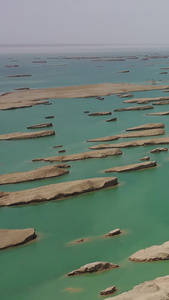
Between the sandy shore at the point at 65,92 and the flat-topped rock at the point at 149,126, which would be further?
the sandy shore at the point at 65,92

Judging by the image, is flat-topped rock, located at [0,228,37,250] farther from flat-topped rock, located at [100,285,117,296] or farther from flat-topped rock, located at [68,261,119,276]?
flat-topped rock, located at [100,285,117,296]

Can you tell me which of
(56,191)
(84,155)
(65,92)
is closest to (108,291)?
(56,191)

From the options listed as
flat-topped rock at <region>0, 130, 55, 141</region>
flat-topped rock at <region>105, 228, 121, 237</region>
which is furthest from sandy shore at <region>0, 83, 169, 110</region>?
flat-topped rock at <region>105, 228, 121, 237</region>

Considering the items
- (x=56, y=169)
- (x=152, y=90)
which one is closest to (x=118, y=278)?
(x=56, y=169)

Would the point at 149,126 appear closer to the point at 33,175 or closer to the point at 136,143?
the point at 136,143

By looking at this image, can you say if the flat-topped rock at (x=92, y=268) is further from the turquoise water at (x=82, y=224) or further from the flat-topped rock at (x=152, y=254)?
the flat-topped rock at (x=152, y=254)

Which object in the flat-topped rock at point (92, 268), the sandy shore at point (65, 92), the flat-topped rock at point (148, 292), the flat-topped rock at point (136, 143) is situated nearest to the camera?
the flat-topped rock at point (148, 292)

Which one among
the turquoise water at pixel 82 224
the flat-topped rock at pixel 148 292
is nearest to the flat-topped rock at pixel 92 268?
the turquoise water at pixel 82 224
